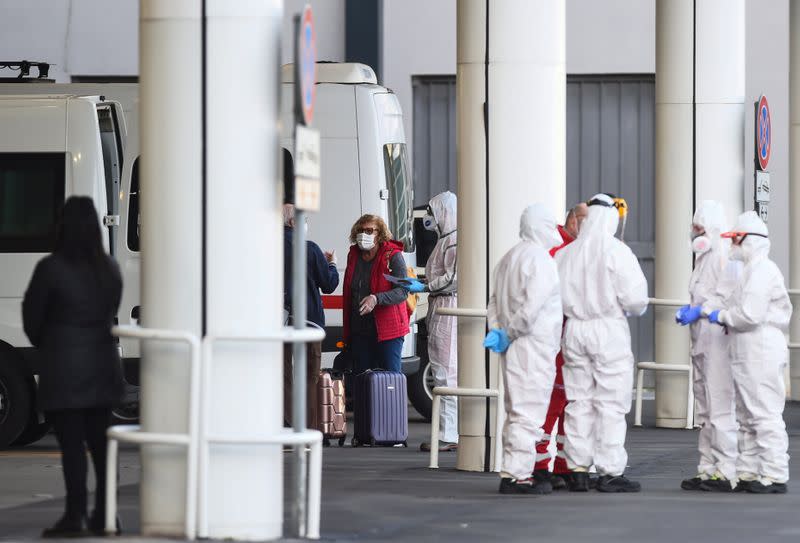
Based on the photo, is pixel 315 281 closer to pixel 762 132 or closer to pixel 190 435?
pixel 762 132

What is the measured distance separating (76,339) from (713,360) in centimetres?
449

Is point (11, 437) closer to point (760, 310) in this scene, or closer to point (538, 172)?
point (538, 172)

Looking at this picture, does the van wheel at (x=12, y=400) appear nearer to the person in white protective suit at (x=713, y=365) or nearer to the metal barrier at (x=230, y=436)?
the person in white protective suit at (x=713, y=365)

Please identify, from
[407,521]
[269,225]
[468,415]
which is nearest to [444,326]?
[468,415]

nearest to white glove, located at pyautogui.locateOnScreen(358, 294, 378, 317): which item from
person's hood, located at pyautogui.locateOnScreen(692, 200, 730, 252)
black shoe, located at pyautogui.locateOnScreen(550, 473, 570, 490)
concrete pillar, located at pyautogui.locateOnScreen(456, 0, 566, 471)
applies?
concrete pillar, located at pyautogui.locateOnScreen(456, 0, 566, 471)

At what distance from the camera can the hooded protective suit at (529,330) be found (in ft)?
35.2

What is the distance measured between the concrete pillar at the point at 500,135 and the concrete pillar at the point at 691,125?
4.72 metres

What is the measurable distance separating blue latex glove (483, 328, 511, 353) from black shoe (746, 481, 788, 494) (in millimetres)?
1813

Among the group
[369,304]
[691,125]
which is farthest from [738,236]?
[691,125]

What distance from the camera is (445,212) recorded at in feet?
46.5

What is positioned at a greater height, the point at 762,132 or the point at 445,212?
the point at 762,132

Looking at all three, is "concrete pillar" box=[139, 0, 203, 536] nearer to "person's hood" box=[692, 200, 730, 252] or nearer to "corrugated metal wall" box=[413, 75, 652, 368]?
"person's hood" box=[692, 200, 730, 252]

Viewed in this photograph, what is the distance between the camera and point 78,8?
22.5m

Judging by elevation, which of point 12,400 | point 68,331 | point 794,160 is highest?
point 794,160
